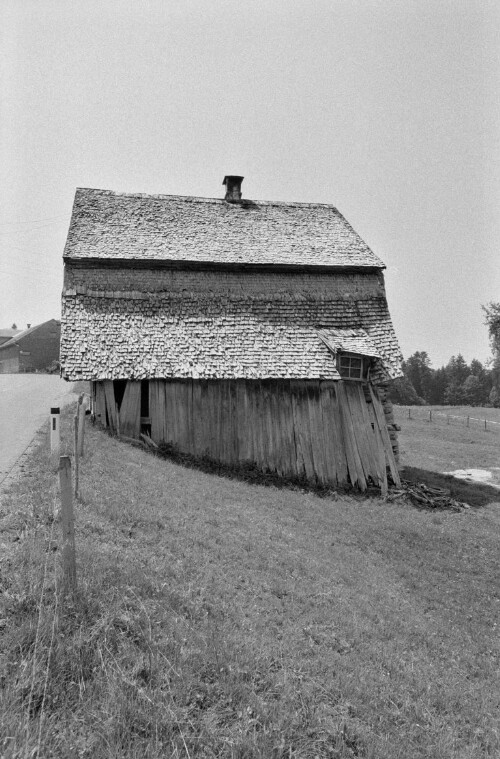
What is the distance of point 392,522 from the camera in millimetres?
13688

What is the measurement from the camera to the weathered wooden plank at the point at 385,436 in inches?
696

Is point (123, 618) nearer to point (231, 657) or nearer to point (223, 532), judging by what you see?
point (231, 657)

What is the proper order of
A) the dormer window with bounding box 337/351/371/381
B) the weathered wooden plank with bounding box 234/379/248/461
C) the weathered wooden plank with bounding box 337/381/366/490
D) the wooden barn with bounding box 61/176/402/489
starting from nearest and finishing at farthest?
1. the wooden barn with bounding box 61/176/402/489
2. the weathered wooden plank with bounding box 234/379/248/461
3. the weathered wooden plank with bounding box 337/381/366/490
4. the dormer window with bounding box 337/351/371/381

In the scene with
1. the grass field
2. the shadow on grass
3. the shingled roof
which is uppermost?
the shingled roof

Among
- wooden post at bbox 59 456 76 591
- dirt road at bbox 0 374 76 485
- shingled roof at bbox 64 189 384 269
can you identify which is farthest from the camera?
shingled roof at bbox 64 189 384 269

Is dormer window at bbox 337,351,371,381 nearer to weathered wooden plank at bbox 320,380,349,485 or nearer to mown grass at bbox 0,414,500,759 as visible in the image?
weathered wooden plank at bbox 320,380,349,485

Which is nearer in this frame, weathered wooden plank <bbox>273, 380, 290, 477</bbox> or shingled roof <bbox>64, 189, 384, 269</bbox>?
weathered wooden plank <bbox>273, 380, 290, 477</bbox>

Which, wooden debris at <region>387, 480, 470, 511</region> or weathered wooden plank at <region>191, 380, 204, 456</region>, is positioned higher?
weathered wooden plank at <region>191, 380, 204, 456</region>

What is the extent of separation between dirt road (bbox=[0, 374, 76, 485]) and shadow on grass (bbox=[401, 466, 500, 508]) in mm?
12735

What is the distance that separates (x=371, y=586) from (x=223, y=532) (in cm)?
275

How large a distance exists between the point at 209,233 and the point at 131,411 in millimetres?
8148

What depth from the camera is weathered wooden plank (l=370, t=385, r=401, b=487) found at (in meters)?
17.7

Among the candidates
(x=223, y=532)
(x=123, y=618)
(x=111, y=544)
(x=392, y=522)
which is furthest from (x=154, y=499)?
(x=392, y=522)

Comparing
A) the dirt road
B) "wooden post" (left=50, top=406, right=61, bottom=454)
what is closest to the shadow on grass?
the dirt road
